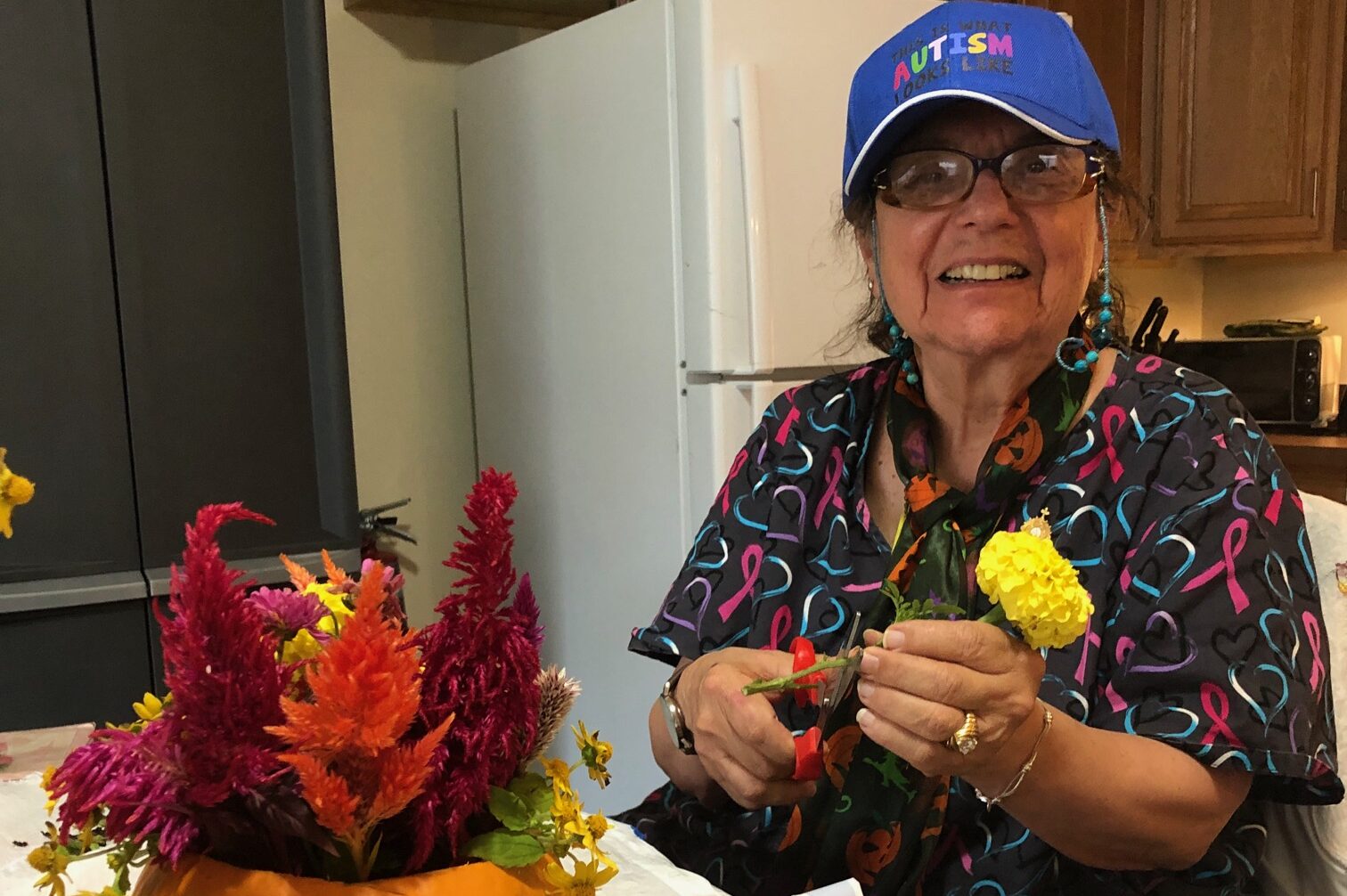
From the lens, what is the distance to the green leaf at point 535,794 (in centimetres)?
47

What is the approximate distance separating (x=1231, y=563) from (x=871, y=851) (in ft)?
1.19

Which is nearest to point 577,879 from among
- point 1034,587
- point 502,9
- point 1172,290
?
point 1034,587

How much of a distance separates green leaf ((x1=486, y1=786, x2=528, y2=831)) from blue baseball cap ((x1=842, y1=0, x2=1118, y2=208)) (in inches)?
27.4

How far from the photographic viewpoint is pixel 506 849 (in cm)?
46

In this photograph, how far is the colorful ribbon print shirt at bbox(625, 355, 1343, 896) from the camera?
2.58ft

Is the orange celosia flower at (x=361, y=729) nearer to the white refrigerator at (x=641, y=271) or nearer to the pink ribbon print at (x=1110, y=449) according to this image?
the pink ribbon print at (x=1110, y=449)

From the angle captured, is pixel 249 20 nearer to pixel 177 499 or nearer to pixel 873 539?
pixel 177 499

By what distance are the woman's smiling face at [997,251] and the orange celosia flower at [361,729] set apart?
700 mm

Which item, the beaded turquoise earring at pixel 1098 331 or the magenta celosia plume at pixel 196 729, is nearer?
the magenta celosia plume at pixel 196 729

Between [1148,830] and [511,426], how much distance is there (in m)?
1.54

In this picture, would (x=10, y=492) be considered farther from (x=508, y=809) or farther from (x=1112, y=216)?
(x=1112, y=216)

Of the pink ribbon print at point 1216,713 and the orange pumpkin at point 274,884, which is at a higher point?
the orange pumpkin at point 274,884

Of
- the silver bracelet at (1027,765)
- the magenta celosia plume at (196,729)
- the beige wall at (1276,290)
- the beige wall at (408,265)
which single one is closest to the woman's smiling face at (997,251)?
the silver bracelet at (1027,765)

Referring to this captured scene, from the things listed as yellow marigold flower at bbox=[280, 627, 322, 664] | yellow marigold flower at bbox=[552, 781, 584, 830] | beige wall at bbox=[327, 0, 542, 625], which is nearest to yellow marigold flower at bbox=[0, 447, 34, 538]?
yellow marigold flower at bbox=[280, 627, 322, 664]
